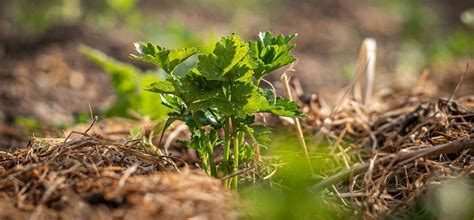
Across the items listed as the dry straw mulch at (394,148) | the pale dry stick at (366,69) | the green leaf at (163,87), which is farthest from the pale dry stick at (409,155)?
the pale dry stick at (366,69)

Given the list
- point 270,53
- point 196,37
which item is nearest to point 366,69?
point 270,53

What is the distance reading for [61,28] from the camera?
5.84 meters

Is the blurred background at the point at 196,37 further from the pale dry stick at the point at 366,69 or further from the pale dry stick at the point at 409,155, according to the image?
the pale dry stick at the point at 409,155

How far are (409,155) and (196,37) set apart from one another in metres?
3.07

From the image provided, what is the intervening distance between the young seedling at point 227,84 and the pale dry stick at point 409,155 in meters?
0.24

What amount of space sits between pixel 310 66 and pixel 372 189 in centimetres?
412

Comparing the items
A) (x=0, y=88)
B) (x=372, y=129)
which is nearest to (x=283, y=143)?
(x=372, y=129)

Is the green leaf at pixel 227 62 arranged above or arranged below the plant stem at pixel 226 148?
above

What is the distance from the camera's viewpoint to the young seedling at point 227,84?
1.72 m

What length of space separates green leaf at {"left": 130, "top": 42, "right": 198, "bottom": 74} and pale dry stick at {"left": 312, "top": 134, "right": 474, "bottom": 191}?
54 centimetres

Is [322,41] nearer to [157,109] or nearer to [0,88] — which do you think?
[0,88]

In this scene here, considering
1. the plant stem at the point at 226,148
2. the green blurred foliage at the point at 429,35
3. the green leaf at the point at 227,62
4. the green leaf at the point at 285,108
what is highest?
the green blurred foliage at the point at 429,35

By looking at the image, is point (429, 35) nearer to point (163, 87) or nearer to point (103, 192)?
point (163, 87)

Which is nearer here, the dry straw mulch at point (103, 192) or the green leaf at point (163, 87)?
the dry straw mulch at point (103, 192)
